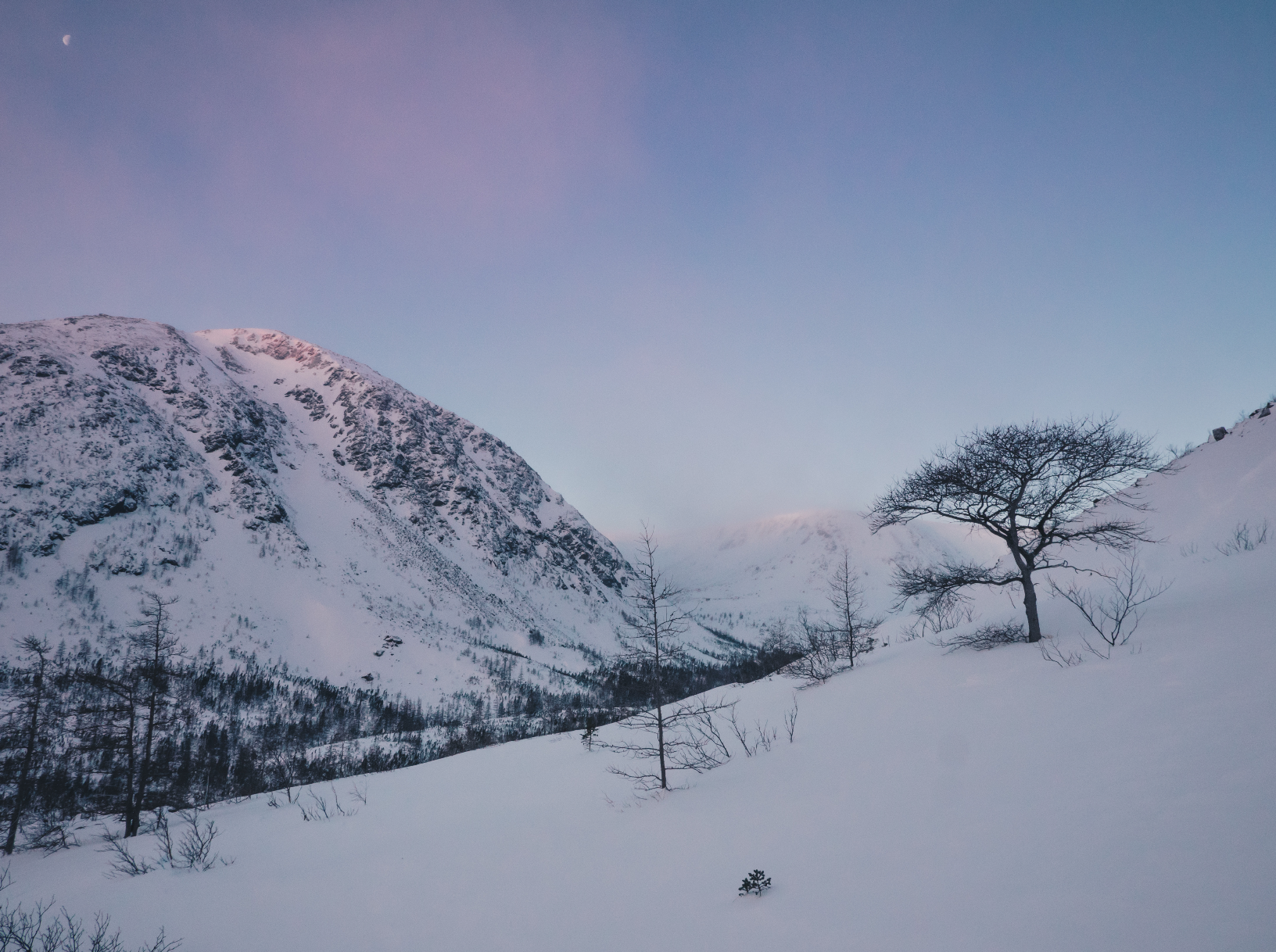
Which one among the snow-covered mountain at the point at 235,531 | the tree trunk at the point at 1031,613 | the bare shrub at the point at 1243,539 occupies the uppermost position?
the snow-covered mountain at the point at 235,531

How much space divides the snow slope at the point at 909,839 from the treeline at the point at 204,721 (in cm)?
408

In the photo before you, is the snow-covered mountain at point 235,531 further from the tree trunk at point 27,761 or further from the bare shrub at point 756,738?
the bare shrub at point 756,738

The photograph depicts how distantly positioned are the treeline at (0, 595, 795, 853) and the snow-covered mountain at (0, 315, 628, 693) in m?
10.3

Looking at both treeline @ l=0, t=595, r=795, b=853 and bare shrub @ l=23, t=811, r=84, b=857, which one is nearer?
bare shrub @ l=23, t=811, r=84, b=857

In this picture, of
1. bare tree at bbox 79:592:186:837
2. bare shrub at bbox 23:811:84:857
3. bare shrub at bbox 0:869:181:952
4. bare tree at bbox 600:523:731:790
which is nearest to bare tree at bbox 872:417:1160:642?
bare tree at bbox 600:523:731:790

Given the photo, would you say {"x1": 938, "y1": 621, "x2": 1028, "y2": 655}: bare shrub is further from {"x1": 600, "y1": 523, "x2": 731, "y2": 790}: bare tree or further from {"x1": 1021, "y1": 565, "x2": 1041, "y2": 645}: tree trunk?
{"x1": 600, "y1": 523, "x2": 731, "y2": 790}: bare tree

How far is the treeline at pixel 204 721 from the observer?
19.2 metres

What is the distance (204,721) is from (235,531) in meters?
64.8

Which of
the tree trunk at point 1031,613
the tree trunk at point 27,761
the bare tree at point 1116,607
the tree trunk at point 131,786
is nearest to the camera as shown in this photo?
the bare tree at point 1116,607

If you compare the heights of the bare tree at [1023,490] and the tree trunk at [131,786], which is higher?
the bare tree at [1023,490]

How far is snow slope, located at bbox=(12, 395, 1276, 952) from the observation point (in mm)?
3293

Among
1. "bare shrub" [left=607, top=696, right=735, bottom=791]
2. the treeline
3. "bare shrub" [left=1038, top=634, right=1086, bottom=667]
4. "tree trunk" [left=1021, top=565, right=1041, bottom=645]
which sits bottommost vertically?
the treeline

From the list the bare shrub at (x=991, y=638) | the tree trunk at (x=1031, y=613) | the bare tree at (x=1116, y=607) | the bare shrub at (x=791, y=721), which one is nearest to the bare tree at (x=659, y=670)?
the bare shrub at (x=791, y=721)

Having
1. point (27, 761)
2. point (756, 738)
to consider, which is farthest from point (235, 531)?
point (756, 738)
